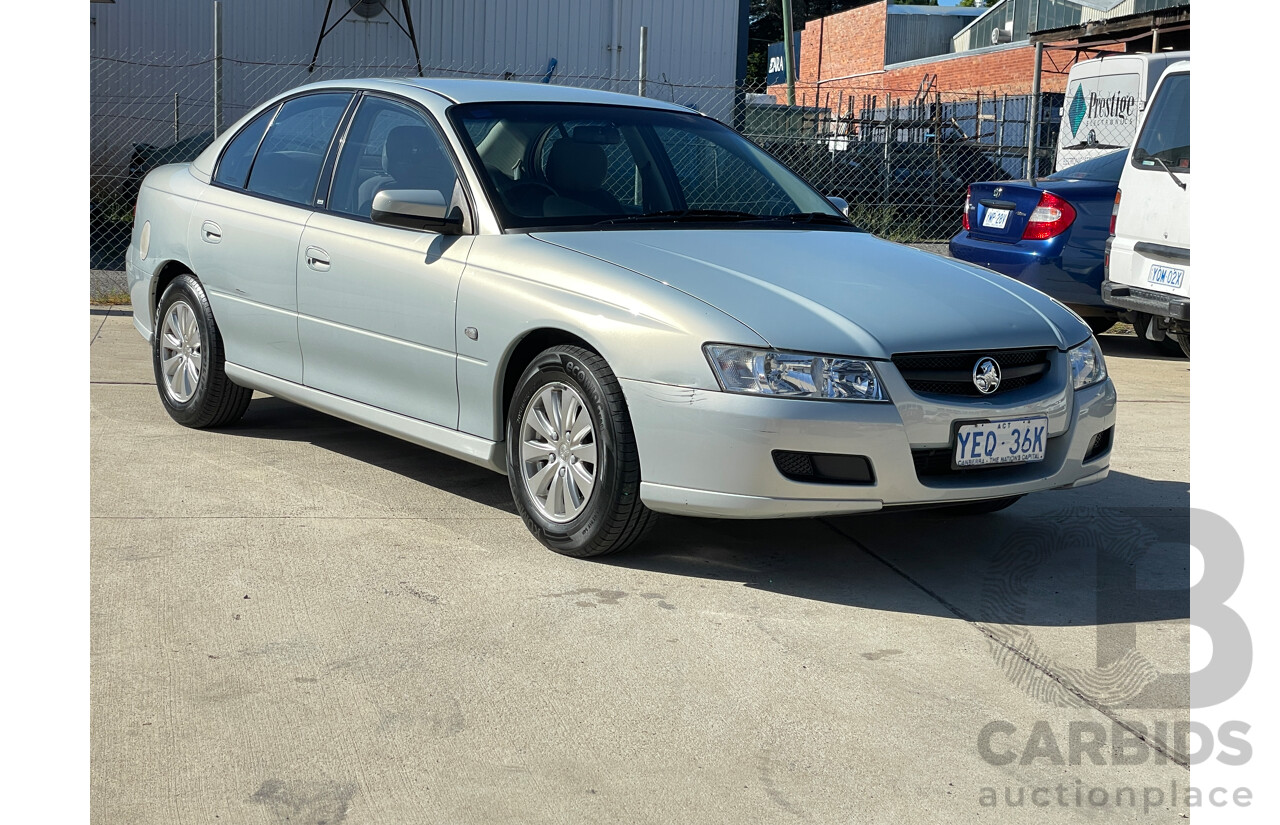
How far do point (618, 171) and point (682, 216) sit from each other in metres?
0.34

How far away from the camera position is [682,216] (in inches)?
202

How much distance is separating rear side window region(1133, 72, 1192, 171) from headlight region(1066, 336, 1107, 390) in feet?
14.2

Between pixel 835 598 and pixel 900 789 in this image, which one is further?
pixel 835 598

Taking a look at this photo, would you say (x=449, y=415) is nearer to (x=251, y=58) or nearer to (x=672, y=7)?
(x=251, y=58)

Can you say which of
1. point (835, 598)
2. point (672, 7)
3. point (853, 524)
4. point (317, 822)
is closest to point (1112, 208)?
point (853, 524)

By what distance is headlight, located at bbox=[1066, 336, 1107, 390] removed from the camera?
457 centimetres

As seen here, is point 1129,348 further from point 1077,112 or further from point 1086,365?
point 1086,365

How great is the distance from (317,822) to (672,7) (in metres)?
18.5

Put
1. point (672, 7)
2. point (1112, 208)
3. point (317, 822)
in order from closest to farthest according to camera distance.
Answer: point (317, 822) < point (1112, 208) < point (672, 7)

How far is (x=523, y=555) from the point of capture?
4.58 metres

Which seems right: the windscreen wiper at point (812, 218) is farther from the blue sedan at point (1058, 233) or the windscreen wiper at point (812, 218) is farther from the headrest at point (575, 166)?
the blue sedan at point (1058, 233)

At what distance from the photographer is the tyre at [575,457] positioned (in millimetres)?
4285

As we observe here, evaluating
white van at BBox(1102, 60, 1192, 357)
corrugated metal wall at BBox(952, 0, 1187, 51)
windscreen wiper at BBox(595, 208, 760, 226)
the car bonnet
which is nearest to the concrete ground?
the car bonnet

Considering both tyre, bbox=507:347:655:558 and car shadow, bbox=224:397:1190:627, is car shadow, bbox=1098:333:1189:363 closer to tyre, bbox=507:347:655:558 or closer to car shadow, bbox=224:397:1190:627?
car shadow, bbox=224:397:1190:627
